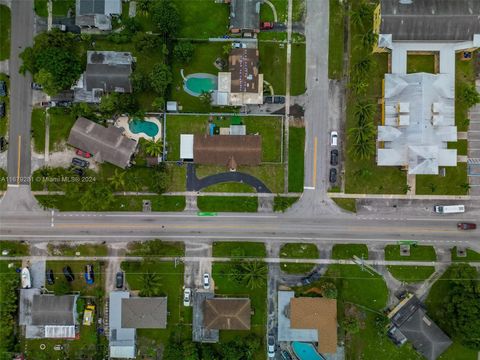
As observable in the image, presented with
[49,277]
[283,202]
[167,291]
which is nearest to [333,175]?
[283,202]

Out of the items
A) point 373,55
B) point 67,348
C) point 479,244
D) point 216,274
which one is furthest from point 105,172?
point 479,244

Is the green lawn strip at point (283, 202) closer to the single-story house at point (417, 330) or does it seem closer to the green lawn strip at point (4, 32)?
the single-story house at point (417, 330)

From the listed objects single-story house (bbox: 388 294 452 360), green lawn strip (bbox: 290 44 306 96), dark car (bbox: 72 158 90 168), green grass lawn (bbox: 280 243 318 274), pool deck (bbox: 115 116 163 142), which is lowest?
single-story house (bbox: 388 294 452 360)

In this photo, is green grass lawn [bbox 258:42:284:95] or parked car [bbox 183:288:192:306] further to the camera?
green grass lawn [bbox 258:42:284:95]

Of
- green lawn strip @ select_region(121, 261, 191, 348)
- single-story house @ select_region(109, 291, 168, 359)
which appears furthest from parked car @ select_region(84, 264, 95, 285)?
green lawn strip @ select_region(121, 261, 191, 348)

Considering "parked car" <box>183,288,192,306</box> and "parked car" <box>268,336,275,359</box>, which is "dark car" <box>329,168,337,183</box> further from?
"parked car" <box>183,288,192,306</box>

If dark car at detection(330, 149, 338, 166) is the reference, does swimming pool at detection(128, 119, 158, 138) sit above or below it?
above

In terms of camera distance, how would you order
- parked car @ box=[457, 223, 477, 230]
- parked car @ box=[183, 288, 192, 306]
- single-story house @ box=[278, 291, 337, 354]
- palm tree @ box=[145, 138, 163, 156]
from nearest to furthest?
1. single-story house @ box=[278, 291, 337, 354]
2. palm tree @ box=[145, 138, 163, 156]
3. parked car @ box=[183, 288, 192, 306]
4. parked car @ box=[457, 223, 477, 230]

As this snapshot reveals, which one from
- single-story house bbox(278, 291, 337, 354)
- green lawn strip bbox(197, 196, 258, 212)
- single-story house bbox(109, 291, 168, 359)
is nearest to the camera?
single-story house bbox(278, 291, 337, 354)
